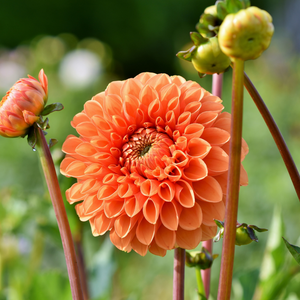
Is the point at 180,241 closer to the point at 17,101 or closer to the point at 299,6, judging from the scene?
the point at 17,101

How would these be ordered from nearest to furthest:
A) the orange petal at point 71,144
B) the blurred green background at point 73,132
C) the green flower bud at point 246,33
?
1. the green flower bud at point 246,33
2. the orange petal at point 71,144
3. the blurred green background at point 73,132

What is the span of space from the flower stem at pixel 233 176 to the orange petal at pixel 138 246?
2.5 inches

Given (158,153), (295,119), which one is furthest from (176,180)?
(295,119)

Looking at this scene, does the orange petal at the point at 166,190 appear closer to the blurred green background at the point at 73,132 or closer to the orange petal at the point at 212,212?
the orange petal at the point at 212,212

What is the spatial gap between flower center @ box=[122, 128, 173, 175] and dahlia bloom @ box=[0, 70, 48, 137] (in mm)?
74

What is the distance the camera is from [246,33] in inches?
6.3

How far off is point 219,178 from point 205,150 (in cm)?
2

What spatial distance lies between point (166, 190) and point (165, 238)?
38 mm

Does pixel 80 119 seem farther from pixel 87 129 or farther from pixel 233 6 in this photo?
pixel 233 6

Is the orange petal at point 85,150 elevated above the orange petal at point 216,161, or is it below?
above

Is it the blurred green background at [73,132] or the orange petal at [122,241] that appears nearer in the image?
the orange petal at [122,241]

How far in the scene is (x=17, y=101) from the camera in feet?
0.76

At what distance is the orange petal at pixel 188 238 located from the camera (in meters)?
0.23

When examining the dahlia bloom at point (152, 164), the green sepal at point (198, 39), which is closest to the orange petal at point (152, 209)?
the dahlia bloom at point (152, 164)
